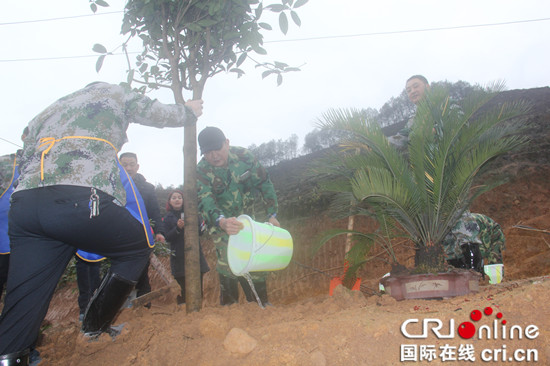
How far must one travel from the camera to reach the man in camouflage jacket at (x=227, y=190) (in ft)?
9.85

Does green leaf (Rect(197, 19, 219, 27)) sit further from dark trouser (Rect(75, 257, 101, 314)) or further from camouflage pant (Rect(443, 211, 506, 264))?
camouflage pant (Rect(443, 211, 506, 264))

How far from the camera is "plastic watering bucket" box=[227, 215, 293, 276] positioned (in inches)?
97.5

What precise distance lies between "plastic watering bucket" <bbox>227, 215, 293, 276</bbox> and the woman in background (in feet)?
3.68

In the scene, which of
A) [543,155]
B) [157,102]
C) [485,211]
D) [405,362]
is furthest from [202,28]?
[543,155]

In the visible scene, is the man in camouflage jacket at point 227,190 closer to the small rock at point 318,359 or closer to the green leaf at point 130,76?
the green leaf at point 130,76

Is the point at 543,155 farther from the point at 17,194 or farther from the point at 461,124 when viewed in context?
the point at 17,194

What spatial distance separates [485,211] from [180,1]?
10055mm

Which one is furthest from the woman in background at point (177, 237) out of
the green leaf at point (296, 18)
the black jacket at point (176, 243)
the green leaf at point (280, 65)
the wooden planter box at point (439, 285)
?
the green leaf at point (296, 18)

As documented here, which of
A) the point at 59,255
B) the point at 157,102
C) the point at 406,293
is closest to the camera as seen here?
the point at 59,255

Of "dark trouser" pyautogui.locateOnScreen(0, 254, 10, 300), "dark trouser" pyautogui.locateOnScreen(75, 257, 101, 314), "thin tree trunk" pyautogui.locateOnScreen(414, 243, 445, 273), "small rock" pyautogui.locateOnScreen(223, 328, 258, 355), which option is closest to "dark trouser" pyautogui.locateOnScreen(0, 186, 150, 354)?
"dark trouser" pyautogui.locateOnScreen(0, 254, 10, 300)

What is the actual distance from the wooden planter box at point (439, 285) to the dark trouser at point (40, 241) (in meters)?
2.20

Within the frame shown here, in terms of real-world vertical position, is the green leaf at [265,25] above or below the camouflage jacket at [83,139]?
above

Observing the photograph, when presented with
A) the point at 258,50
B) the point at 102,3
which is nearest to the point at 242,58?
the point at 258,50

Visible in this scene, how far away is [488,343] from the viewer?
1.67m
